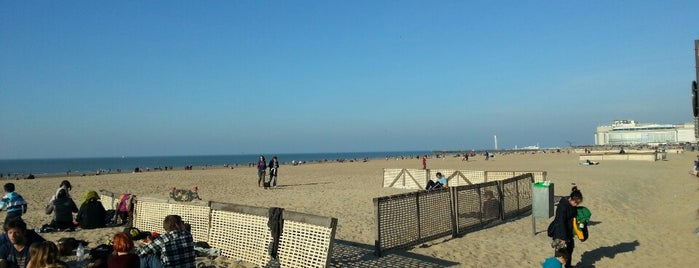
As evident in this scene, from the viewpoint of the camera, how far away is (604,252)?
923 cm

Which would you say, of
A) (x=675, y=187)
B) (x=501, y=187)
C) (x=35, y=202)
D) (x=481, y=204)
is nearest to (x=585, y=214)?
(x=481, y=204)

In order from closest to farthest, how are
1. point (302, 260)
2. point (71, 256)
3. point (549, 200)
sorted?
1. point (302, 260)
2. point (71, 256)
3. point (549, 200)

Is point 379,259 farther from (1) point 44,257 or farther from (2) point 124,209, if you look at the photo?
(2) point 124,209

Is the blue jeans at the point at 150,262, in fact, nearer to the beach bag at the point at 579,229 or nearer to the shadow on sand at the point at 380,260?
the shadow on sand at the point at 380,260

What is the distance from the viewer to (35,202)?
20.8 meters

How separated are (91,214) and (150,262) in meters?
7.03

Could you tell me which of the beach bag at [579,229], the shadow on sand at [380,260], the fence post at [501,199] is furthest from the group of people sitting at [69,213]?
the beach bag at [579,229]

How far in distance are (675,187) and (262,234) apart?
68.0ft

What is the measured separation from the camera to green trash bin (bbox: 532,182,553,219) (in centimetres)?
985

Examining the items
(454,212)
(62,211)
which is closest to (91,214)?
(62,211)

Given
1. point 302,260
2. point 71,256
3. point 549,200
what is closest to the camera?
point 302,260

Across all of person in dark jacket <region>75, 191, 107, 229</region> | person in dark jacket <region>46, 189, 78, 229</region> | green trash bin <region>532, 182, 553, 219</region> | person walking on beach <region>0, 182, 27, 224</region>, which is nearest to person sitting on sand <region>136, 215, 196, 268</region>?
person walking on beach <region>0, 182, 27, 224</region>

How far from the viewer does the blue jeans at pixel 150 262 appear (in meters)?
5.41

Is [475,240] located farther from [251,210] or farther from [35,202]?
[35,202]
